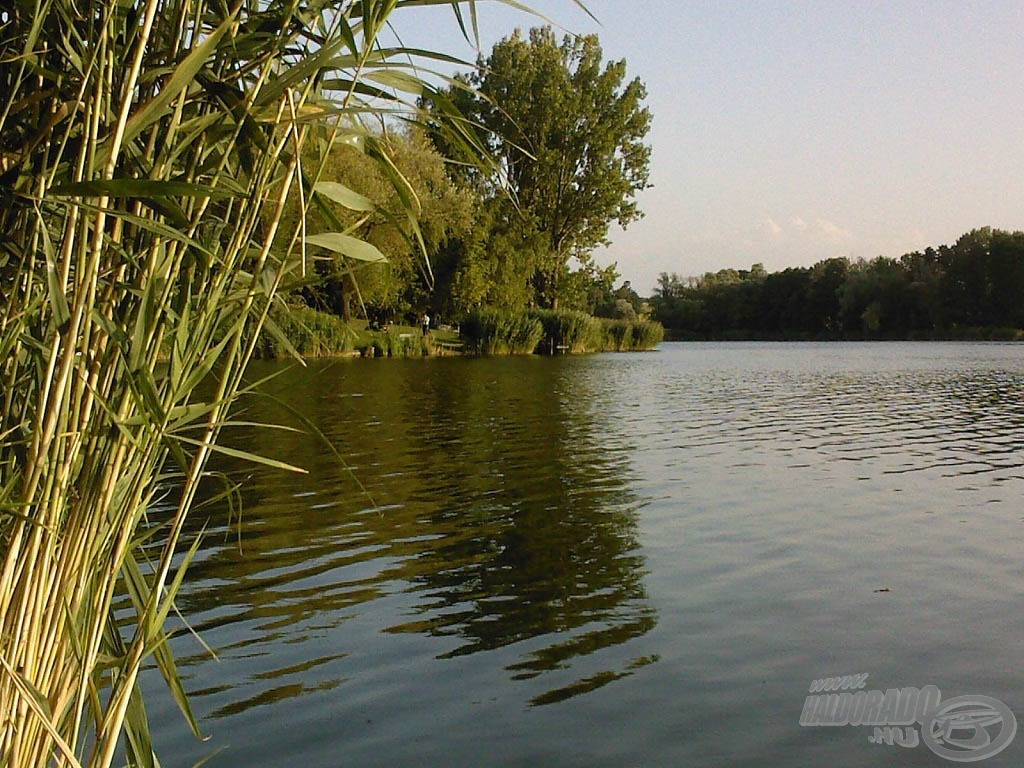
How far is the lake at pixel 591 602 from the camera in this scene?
4070 millimetres

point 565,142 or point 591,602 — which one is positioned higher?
point 565,142

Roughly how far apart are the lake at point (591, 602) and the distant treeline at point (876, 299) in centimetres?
7336

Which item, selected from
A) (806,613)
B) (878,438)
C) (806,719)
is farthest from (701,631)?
(878,438)

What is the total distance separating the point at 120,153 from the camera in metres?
1.88

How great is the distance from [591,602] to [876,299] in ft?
277

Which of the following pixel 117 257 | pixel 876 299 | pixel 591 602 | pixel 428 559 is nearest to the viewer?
pixel 117 257

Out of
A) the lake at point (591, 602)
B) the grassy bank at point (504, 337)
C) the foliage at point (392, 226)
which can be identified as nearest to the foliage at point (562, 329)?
the grassy bank at point (504, 337)

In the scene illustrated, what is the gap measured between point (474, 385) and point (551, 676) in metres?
19.0

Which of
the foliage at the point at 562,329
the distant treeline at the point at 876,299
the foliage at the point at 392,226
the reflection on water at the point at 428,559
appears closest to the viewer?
the reflection on water at the point at 428,559

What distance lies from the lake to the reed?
321mm

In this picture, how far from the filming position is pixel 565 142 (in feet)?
189

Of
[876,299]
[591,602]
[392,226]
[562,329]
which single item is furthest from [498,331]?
[876,299]

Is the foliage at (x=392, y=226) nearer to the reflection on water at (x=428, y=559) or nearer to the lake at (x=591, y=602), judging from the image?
the reflection on water at (x=428, y=559)

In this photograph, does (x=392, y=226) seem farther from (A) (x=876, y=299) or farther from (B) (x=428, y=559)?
(A) (x=876, y=299)
